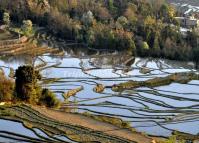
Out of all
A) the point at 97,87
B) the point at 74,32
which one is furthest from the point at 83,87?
the point at 74,32

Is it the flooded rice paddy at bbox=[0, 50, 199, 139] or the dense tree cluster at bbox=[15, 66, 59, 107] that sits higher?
the dense tree cluster at bbox=[15, 66, 59, 107]

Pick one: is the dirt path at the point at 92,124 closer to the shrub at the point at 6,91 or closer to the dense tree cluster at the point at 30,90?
the dense tree cluster at the point at 30,90

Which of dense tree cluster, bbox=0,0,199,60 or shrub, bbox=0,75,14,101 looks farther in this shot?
dense tree cluster, bbox=0,0,199,60

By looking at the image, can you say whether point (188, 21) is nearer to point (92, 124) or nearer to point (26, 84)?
point (26, 84)

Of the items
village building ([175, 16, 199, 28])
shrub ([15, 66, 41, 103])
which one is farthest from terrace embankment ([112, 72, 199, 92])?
village building ([175, 16, 199, 28])

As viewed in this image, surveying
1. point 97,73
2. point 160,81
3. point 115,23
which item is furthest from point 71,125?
point 115,23

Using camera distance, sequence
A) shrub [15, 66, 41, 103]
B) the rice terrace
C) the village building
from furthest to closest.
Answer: the village building
shrub [15, 66, 41, 103]
the rice terrace

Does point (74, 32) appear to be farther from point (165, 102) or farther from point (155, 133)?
point (155, 133)

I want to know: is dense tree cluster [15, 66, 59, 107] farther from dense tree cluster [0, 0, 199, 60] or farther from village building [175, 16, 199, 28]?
village building [175, 16, 199, 28]
